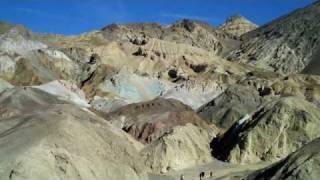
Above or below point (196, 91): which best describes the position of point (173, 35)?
above

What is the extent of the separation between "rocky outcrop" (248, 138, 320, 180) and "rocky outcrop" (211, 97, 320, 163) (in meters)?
24.3

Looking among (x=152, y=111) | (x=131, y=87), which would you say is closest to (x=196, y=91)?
(x=131, y=87)

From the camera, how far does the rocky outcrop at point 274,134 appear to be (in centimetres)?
5972

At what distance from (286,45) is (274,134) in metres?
119

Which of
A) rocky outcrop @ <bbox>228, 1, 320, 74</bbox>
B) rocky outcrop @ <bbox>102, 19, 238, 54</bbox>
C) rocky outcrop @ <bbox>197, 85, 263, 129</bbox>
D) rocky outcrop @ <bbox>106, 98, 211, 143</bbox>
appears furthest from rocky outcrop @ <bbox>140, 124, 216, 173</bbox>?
rocky outcrop @ <bbox>102, 19, 238, 54</bbox>

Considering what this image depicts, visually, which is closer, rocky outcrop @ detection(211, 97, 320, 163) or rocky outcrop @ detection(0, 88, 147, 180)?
rocky outcrop @ detection(0, 88, 147, 180)

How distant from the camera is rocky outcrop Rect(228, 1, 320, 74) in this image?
552ft

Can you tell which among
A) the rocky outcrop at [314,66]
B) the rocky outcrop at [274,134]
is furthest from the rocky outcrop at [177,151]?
the rocky outcrop at [314,66]

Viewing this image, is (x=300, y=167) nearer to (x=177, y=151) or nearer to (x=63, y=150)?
(x=63, y=150)

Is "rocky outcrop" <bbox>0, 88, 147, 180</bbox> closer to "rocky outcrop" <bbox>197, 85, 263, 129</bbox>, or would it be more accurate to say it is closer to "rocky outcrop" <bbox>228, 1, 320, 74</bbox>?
"rocky outcrop" <bbox>197, 85, 263, 129</bbox>

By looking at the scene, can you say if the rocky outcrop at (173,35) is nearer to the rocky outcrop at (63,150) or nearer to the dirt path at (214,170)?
the dirt path at (214,170)

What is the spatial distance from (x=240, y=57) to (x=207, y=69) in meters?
48.5

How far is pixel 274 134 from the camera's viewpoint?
60469 mm

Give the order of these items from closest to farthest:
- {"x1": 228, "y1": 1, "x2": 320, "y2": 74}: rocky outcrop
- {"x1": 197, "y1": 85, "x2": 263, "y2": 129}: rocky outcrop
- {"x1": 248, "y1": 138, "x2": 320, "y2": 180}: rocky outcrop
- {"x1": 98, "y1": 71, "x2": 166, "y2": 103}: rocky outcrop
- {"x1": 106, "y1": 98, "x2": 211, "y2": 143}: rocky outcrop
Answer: {"x1": 248, "y1": 138, "x2": 320, "y2": 180}: rocky outcrop → {"x1": 106, "y1": 98, "x2": 211, "y2": 143}: rocky outcrop → {"x1": 197, "y1": 85, "x2": 263, "y2": 129}: rocky outcrop → {"x1": 98, "y1": 71, "x2": 166, "y2": 103}: rocky outcrop → {"x1": 228, "y1": 1, "x2": 320, "y2": 74}: rocky outcrop
